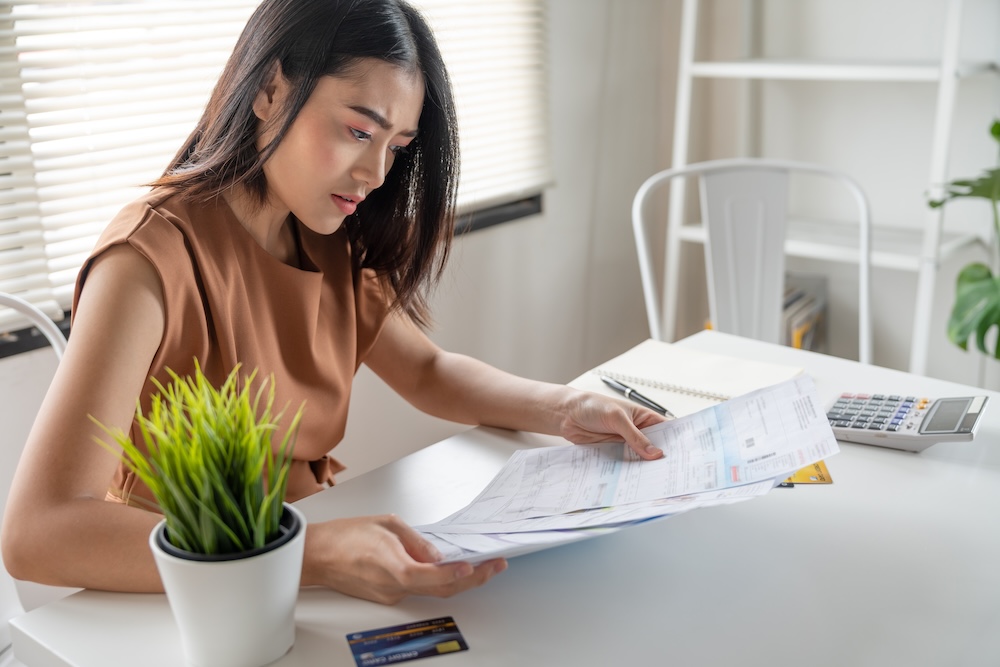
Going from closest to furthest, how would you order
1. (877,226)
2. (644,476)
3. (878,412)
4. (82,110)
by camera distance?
(644,476) → (878,412) → (82,110) → (877,226)

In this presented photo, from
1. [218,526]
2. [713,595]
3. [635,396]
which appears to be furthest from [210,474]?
[635,396]

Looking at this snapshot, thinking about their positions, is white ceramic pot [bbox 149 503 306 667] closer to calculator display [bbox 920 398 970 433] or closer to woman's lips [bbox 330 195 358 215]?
woman's lips [bbox 330 195 358 215]

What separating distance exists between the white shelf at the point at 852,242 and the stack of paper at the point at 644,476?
4.53 feet

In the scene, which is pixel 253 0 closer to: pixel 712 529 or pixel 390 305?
pixel 390 305

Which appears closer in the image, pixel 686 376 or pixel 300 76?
pixel 300 76

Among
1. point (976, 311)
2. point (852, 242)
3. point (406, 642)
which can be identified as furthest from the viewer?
point (852, 242)

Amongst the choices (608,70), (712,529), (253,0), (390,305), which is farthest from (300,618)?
→ (608,70)

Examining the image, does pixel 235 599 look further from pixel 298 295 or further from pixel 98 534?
pixel 298 295

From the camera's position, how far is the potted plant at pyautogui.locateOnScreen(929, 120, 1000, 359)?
2.09 meters

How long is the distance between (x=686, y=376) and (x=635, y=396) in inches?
4.5

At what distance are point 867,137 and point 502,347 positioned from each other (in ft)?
3.71

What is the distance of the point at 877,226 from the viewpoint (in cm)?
261

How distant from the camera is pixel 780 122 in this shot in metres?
2.72

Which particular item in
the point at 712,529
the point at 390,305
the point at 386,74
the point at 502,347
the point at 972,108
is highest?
the point at 386,74
